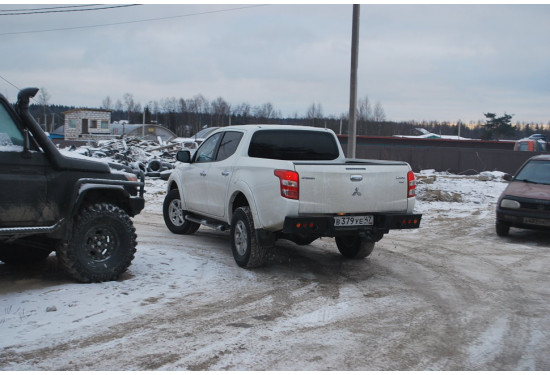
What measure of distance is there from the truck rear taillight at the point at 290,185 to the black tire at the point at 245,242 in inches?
33.5

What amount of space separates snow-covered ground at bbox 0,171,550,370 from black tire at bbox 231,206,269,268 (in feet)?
0.58

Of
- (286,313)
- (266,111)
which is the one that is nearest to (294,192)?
(286,313)

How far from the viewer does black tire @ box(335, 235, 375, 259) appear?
26.2 feet

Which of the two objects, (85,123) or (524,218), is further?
(85,123)

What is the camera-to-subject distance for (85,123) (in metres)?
59.8

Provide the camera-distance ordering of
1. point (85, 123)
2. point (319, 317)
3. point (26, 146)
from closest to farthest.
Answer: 1. point (319, 317)
2. point (26, 146)
3. point (85, 123)

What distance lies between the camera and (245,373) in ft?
12.9

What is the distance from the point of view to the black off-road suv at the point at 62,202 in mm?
5711

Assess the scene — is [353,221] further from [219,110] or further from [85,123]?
[219,110]

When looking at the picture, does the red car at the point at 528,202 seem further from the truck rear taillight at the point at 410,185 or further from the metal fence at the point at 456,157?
the metal fence at the point at 456,157

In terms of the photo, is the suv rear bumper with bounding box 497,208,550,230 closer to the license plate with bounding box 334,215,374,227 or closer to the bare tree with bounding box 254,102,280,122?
the license plate with bounding box 334,215,374,227

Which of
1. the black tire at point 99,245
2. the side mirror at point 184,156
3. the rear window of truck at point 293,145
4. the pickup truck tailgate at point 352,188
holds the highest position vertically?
the rear window of truck at point 293,145

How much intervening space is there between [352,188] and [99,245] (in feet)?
10.2

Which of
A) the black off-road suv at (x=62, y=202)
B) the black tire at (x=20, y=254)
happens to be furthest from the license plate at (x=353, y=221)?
the black tire at (x=20, y=254)
